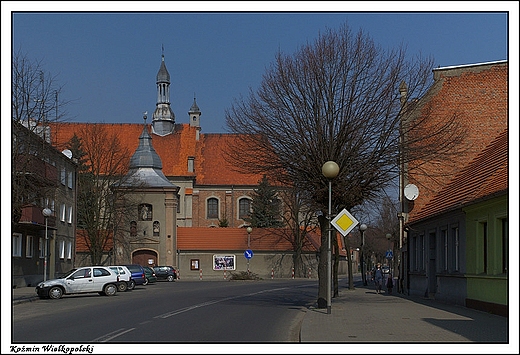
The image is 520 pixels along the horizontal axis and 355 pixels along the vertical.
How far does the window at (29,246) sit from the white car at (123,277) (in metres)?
8.71

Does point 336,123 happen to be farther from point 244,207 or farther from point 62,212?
point 244,207

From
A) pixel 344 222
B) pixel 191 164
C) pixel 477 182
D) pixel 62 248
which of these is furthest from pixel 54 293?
pixel 191 164

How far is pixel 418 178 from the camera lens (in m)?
35.0

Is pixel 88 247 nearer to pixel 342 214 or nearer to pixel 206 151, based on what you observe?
pixel 206 151

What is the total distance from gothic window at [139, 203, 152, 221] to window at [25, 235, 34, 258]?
21527mm

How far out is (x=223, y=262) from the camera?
6706cm

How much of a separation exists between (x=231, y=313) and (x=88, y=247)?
148ft

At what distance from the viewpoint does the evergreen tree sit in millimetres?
76250

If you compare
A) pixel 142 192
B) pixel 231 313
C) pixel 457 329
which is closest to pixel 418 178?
pixel 231 313

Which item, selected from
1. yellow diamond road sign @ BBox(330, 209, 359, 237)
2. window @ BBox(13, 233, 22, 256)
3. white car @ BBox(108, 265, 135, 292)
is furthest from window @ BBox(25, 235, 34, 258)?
yellow diamond road sign @ BBox(330, 209, 359, 237)

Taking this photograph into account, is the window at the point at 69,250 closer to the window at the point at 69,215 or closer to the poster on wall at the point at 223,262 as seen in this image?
the window at the point at 69,215

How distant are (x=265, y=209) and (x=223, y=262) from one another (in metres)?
Result: 11.6

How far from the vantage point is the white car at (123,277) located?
35.9 m

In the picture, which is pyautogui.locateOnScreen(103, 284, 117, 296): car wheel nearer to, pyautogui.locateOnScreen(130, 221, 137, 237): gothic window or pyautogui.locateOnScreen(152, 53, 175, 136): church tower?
pyautogui.locateOnScreen(130, 221, 137, 237): gothic window
